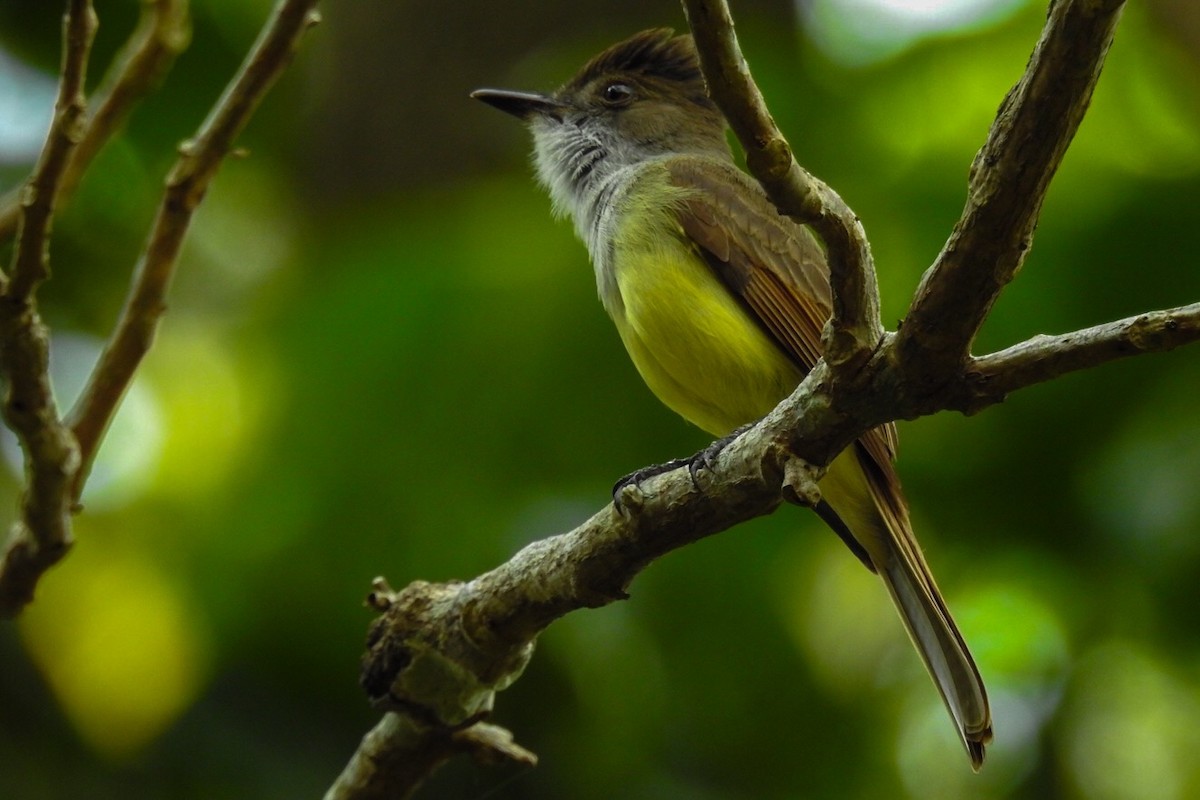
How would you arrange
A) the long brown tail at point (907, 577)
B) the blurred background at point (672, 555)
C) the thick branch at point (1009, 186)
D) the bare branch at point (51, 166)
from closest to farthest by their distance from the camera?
the thick branch at point (1009, 186) → the bare branch at point (51, 166) → the long brown tail at point (907, 577) → the blurred background at point (672, 555)

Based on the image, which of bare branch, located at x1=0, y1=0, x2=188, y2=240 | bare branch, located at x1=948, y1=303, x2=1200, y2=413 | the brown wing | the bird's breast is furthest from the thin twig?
the brown wing

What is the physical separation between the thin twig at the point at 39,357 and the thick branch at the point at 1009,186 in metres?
1.60

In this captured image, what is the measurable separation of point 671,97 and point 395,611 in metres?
2.54

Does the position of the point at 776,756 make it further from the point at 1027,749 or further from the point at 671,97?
the point at 671,97

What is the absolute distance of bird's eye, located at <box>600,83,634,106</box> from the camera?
532 cm

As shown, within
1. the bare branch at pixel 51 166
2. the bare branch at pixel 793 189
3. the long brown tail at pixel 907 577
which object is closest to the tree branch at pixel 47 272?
the bare branch at pixel 51 166

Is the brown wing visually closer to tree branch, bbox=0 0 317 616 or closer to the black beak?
the black beak

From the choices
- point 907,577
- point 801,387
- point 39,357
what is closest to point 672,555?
point 907,577

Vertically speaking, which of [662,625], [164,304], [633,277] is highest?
[164,304]

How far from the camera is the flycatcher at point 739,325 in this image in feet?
12.9

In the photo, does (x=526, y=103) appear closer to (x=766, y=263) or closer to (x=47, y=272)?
(x=766, y=263)

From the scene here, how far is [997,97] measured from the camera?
228 inches

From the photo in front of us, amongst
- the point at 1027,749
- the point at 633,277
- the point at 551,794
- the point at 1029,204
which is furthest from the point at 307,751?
the point at 1029,204

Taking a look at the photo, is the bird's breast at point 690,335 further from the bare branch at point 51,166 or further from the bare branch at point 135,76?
the bare branch at point 51,166
